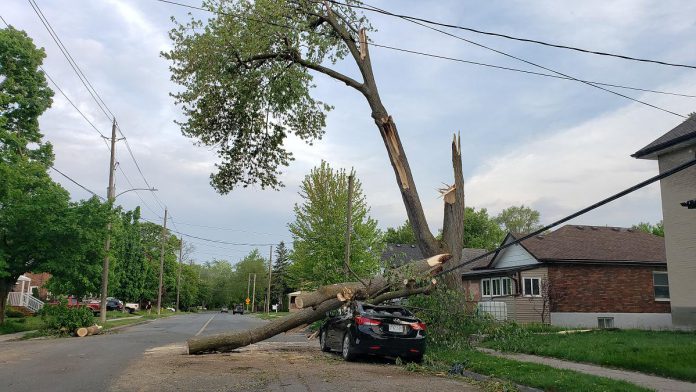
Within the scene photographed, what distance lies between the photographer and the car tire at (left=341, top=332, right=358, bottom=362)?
11.9 m

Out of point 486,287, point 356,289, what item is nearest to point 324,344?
point 356,289

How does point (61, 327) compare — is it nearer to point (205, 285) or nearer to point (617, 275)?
point (617, 275)

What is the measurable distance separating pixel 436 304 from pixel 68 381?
7988 mm

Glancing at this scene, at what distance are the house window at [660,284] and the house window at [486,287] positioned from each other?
8.09m

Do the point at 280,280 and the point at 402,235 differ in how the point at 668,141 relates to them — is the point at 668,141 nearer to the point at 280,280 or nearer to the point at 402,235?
the point at 402,235

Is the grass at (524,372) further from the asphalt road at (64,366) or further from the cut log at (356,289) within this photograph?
the asphalt road at (64,366)

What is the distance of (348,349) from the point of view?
12062mm

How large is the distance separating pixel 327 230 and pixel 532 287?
12.9 metres

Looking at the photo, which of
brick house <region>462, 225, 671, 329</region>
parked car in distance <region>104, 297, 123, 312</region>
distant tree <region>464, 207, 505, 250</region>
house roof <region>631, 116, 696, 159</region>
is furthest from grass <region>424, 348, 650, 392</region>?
distant tree <region>464, 207, 505, 250</region>

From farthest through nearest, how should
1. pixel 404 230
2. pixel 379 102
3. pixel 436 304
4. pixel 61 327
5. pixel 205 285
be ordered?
pixel 205 285
pixel 404 230
pixel 61 327
pixel 379 102
pixel 436 304

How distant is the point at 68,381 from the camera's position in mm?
8797

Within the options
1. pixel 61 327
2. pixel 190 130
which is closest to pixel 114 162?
pixel 61 327

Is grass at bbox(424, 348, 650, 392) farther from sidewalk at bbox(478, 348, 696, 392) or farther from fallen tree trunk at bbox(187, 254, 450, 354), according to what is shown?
fallen tree trunk at bbox(187, 254, 450, 354)

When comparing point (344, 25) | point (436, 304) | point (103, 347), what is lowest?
point (103, 347)
